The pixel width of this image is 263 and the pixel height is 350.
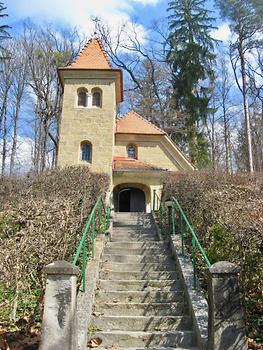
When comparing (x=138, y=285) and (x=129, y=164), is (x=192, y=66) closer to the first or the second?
(x=129, y=164)

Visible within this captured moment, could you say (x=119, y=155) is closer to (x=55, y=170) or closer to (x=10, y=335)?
(x=55, y=170)

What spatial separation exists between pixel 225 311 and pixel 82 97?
60.3ft

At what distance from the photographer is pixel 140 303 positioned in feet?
20.4

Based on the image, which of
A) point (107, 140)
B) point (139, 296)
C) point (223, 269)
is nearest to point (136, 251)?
point (139, 296)

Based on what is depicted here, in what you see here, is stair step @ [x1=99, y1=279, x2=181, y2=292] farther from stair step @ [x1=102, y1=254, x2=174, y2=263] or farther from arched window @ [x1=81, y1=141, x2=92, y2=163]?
arched window @ [x1=81, y1=141, x2=92, y2=163]

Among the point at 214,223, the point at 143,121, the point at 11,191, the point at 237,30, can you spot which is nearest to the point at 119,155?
the point at 143,121

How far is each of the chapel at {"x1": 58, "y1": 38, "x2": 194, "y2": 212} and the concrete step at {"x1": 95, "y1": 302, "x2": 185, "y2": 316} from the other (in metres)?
13.8

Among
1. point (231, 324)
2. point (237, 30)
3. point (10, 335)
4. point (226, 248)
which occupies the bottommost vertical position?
point (10, 335)

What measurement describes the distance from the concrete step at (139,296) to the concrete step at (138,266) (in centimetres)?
97

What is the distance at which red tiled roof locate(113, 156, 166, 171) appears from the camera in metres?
20.4

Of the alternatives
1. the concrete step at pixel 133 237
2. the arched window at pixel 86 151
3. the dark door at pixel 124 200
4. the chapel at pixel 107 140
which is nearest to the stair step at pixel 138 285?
the concrete step at pixel 133 237

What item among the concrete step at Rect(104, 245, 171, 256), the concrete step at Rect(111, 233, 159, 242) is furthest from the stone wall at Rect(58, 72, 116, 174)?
the concrete step at Rect(104, 245, 171, 256)

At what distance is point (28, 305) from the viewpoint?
20.8ft

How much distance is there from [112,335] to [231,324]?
1795 millimetres
